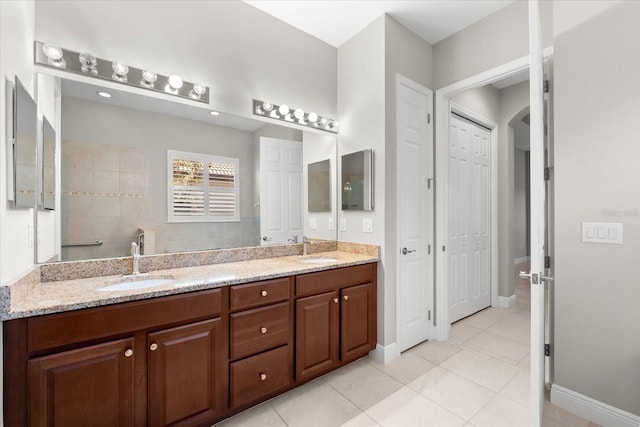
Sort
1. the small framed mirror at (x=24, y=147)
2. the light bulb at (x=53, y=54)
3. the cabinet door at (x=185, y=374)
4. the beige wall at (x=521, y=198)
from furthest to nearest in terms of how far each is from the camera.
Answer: the beige wall at (x=521, y=198) < the light bulb at (x=53, y=54) < the cabinet door at (x=185, y=374) < the small framed mirror at (x=24, y=147)

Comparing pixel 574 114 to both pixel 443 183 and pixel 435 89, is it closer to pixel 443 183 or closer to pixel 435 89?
pixel 443 183

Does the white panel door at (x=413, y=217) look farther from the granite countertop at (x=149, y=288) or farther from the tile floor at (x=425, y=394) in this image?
the granite countertop at (x=149, y=288)

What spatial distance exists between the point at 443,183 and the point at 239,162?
1.90 metres

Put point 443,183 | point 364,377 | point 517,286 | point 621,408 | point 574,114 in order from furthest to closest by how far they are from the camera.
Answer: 1. point 517,286
2. point 443,183
3. point 364,377
4. point 574,114
5. point 621,408

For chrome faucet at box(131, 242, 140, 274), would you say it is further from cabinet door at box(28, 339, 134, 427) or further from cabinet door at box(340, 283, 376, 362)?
cabinet door at box(340, 283, 376, 362)

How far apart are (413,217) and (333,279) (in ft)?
3.34

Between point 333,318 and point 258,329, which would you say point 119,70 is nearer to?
point 258,329

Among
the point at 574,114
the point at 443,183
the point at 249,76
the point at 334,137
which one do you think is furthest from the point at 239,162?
the point at 574,114

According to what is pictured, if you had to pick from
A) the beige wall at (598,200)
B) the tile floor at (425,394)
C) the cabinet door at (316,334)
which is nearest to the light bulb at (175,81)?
the cabinet door at (316,334)

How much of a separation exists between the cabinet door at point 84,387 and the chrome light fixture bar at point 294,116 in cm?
184

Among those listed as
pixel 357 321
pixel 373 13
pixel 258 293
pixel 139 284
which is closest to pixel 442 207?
pixel 357 321

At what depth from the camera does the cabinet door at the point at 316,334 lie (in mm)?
1930

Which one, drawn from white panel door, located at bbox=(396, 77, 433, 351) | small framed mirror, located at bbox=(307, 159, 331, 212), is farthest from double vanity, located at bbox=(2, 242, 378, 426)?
small framed mirror, located at bbox=(307, 159, 331, 212)

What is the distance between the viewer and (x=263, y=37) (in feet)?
7.80
